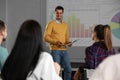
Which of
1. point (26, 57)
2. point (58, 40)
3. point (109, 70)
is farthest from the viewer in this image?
point (58, 40)

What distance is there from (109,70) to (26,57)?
3.01ft

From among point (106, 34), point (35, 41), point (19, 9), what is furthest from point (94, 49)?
point (19, 9)

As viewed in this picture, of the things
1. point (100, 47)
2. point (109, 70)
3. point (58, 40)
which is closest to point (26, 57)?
point (109, 70)

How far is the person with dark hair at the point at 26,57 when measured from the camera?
7.09ft

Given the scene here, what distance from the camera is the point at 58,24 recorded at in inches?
222

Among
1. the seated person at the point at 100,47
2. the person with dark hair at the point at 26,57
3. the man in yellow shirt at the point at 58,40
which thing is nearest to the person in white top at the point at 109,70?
the person with dark hair at the point at 26,57

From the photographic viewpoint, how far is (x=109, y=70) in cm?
135

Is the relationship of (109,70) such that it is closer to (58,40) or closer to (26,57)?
(26,57)

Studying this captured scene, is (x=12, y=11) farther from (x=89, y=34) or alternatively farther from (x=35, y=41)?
(x=35, y=41)

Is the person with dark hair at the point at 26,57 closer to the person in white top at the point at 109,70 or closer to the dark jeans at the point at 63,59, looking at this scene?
the person in white top at the point at 109,70

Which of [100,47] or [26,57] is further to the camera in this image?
[100,47]

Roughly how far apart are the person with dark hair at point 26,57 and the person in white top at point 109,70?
0.85 meters

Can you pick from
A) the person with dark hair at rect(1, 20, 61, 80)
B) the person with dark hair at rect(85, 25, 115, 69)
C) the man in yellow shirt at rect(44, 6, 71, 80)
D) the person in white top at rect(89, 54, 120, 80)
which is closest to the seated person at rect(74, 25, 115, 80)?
the person with dark hair at rect(85, 25, 115, 69)

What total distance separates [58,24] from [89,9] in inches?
55.2
